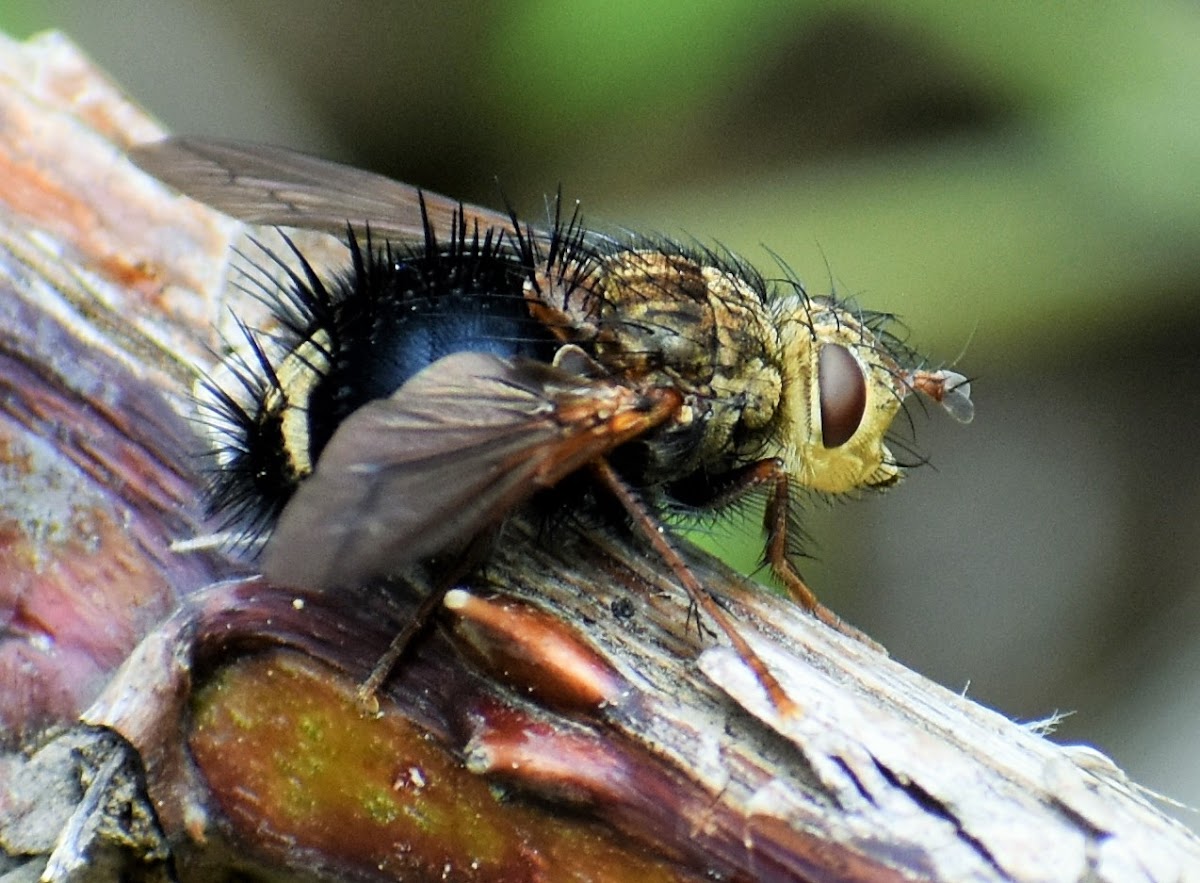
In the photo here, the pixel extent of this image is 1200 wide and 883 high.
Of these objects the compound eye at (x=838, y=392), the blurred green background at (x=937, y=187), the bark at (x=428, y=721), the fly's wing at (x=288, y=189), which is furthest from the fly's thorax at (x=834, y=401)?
the blurred green background at (x=937, y=187)

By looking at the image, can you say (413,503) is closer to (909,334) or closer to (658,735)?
(658,735)

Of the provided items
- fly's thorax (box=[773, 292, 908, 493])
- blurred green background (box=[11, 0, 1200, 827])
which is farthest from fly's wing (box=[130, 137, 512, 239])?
blurred green background (box=[11, 0, 1200, 827])

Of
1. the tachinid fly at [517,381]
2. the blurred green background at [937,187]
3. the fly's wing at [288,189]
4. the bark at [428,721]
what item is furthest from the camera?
the blurred green background at [937,187]

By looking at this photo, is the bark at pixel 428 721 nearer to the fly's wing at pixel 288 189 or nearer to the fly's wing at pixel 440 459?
the fly's wing at pixel 440 459

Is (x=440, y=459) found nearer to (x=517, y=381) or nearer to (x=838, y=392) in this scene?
(x=517, y=381)

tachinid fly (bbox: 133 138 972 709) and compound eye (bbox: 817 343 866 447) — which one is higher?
compound eye (bbox: 817 343 866 447)

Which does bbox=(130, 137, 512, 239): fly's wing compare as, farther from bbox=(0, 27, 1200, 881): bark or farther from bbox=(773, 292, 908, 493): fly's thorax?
bbox=(773, 292, 908, 493): fly's thorax

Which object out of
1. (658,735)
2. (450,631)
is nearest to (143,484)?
(450,631)
